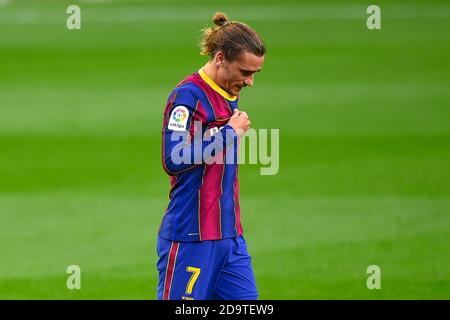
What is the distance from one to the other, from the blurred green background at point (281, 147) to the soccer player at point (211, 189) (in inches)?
121

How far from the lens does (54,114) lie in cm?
1698

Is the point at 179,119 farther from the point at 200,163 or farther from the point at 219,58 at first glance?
the point at 219,58

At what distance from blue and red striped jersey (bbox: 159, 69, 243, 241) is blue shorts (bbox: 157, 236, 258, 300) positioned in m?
0.06

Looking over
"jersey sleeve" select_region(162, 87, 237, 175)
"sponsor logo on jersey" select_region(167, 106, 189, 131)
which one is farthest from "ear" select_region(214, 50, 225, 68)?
"sponsor logo on jersey" select_region(167, 106, 189, 131)

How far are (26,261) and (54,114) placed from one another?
678 cm

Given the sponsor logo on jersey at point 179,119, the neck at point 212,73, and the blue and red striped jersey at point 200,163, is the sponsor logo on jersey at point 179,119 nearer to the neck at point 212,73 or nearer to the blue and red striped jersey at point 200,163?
the blue and red striped jersey at point 200,163

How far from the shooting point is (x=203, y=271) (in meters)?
6.39

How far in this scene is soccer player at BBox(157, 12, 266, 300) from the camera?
6312mm

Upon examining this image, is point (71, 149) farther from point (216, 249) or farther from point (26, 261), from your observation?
point (216, 249)

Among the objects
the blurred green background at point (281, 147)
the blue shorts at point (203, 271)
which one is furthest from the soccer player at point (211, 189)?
the blurred green background at point (281, 147)

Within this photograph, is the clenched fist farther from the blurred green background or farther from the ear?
the blurred green background

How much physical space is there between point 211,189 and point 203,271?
0.49 meters
